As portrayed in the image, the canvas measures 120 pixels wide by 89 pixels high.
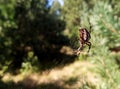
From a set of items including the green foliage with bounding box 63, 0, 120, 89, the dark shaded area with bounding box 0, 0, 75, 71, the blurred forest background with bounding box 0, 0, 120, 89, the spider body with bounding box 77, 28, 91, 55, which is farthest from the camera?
the dark shaded area with bounding box 0, 0, 75, 71

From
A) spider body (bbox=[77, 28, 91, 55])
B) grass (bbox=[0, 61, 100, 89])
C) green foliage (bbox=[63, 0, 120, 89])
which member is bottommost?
spider body (bbox=[77, 28, 91, 55])

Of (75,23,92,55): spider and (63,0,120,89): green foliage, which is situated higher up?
(63,0,120,89): green foliage

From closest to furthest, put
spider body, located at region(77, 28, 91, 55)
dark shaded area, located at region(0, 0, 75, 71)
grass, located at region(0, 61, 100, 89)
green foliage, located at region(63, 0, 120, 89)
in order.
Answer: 1. spider body, located at region(77, 28, 91, 55)
2. green foliage, located at region(63, 0, 120, 89)
3. grass, located at region(0, 61, 100, 89)
4. dark shaded area, located at region(0, 0, 75, 71)

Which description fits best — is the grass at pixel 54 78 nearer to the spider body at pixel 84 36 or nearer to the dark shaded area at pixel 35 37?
the dark shaded area at pixel 35 37

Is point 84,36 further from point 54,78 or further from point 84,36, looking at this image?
point 54,78

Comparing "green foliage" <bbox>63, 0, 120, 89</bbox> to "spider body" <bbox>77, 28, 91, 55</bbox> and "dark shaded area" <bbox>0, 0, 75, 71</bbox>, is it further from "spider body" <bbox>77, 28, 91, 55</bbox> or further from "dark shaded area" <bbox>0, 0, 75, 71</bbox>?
"dark shaded area" <bbox>0, 0, 75, 71</bbox>

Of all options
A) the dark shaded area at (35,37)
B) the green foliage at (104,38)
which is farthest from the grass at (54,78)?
the green foliage at (104,38)

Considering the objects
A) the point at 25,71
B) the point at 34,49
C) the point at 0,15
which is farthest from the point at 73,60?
the point at 0,15

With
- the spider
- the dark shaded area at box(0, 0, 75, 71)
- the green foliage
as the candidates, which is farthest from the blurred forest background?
the spider

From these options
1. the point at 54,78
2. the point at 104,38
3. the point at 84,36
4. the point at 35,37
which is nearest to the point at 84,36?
the point at 84,36

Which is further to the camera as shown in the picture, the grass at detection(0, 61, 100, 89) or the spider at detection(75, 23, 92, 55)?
the grass at detection(0, 61, 100, 89)

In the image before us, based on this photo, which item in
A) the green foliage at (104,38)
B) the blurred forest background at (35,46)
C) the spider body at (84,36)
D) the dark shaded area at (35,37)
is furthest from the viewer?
the dark shaded area at (35,37)
